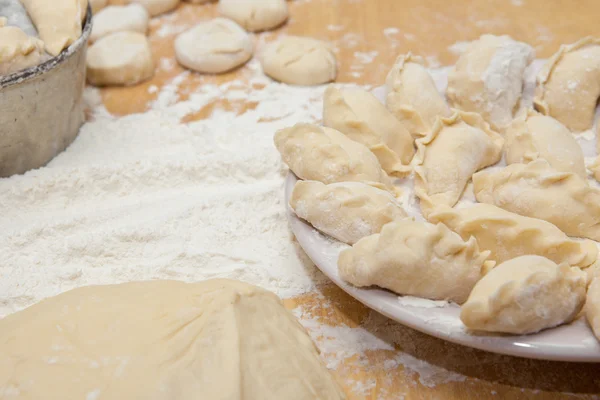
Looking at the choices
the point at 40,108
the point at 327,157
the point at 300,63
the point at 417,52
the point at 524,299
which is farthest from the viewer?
the point at 417,52

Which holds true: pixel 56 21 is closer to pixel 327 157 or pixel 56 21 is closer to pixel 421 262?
pixel 327 157

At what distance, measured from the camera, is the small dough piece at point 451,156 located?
125 cm

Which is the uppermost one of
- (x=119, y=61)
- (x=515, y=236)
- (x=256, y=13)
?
(x=515, y=236)

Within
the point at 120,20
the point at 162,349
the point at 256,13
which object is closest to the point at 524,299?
the point at 162,349

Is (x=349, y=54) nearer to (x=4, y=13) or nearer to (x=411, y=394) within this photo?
(x=4, y=13)

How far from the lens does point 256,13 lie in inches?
82.8

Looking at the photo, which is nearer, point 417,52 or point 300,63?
point 300,63

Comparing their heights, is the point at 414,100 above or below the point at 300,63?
above

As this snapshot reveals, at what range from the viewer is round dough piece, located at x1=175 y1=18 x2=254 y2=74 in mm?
1937

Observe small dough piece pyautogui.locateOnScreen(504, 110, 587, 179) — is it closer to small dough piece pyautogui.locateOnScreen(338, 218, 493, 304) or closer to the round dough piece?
small dough piece pyautogui.locateOnScreen(338, 218, 493, 304)

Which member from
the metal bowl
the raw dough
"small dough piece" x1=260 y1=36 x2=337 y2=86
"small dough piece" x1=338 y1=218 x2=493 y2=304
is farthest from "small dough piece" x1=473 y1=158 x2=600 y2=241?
the metal bowl

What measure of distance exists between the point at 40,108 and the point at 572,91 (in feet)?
4.15

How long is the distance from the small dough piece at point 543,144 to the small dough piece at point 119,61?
1.13 metres

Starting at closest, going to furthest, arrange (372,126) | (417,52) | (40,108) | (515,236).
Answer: (515,236)
(372,126)
(40,108)
(417,52)
